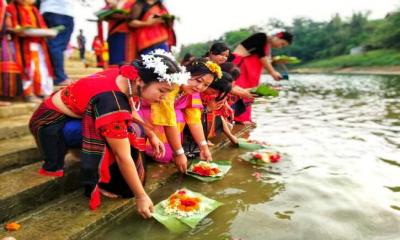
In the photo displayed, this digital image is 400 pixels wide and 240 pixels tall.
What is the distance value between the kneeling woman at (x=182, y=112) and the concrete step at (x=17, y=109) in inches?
60.4

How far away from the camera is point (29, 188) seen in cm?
227

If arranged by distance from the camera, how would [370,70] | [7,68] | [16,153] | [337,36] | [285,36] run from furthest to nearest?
[337,36], [370,70], [285,36], [7,68], [16,153]

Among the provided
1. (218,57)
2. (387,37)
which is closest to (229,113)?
(218,57)

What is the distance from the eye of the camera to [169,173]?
2.98 meters

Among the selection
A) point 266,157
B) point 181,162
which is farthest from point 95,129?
point 266,157

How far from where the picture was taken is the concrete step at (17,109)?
140 inches

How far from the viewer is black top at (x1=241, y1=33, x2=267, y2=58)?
5223 mm

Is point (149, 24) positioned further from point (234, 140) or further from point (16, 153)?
point (16, 153)

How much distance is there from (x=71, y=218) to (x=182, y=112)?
142 centimetres

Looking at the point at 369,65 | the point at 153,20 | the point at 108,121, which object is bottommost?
the point at 369,65

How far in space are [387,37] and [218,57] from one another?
49457 millimetres

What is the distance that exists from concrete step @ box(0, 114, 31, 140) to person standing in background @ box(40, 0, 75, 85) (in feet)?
4.22

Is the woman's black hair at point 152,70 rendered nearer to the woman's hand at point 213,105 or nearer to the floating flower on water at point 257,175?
the floating flower on water at point 257,175

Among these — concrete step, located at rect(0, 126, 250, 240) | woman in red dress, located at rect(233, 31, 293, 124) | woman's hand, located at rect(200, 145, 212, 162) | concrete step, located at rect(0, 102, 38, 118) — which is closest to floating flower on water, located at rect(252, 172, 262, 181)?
woman's hand, located at rect(200, 145, 212, 162)
